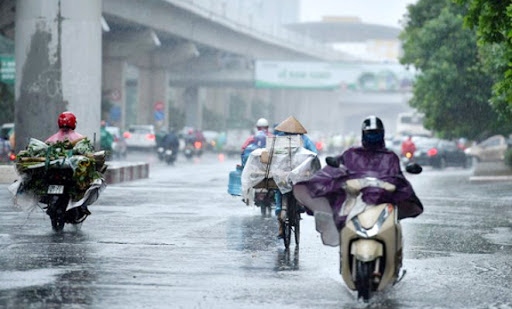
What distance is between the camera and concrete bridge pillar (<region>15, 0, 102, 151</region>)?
30.3 metres

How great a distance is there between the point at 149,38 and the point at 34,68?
25415mm

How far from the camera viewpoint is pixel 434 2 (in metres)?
42.8

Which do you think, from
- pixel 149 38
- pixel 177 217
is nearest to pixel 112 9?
pixel 149 38

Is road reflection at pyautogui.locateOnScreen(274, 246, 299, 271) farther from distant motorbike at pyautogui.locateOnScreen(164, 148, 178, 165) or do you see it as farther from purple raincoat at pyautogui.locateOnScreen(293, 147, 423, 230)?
distant motorbike at pyautogui.locateOnScreen(164, 148, 178, 165)

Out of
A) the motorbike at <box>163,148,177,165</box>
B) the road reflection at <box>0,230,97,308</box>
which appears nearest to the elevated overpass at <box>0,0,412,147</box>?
the motorbike at <box>163,148,177,165</box>

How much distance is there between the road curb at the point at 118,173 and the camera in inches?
1107

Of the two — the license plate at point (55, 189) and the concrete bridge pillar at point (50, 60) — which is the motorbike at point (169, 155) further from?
the license plate at point (55, 189)

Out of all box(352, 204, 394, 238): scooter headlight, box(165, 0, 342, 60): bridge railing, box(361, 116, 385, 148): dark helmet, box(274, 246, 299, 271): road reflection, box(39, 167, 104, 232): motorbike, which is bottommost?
box(274, 246, 299, 271): road reflection

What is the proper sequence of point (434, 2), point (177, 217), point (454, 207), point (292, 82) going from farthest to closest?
point (292, 82), point (434, 2), point (454, 207), point (177, 217)

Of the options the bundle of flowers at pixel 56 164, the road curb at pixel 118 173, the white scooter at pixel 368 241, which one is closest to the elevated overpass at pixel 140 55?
Result: the road curb at pixel 118 173

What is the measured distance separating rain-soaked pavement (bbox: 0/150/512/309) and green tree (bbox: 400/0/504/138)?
18.5 metres

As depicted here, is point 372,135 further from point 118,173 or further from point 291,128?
point 118,173

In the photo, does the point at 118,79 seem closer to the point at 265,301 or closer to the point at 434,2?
the point at 434,2

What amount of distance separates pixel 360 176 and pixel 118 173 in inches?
824
